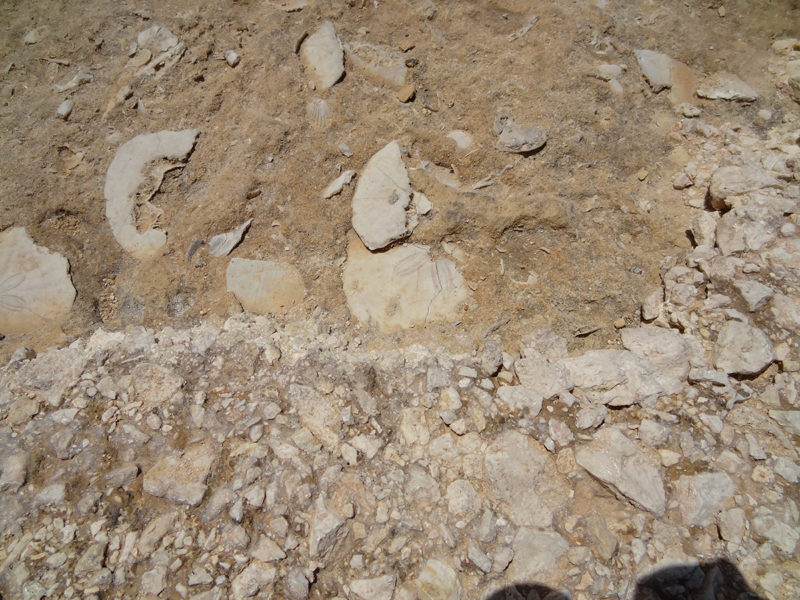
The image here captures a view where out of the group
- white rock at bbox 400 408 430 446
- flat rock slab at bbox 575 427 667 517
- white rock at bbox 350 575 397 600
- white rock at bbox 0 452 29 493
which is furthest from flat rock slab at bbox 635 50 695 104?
white rock at bbox 0 452 29 493

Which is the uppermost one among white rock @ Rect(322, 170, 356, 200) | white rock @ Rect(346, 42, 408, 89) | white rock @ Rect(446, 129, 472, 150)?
white rock @ Rect(346, 42, 408, 89)

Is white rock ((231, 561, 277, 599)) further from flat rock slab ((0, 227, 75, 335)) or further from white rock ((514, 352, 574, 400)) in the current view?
flat rock slab ((0, 227, 75, 335))

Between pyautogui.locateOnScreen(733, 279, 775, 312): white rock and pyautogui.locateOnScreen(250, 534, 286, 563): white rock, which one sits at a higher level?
pyautogui.locateOnScreen(250, 534, 286, 563): white rock

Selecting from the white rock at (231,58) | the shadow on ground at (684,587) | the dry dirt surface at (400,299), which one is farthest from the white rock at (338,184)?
the shadow on ground at (684,587)

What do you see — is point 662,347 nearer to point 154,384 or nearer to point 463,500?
point 463,500

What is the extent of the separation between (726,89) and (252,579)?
10.5 feet

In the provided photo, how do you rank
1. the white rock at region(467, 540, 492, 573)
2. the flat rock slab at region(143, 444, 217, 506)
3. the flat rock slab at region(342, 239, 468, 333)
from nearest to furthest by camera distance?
the white rock at region(467, 540, 492, 573)
the flat rock slab at region(143, 444, 217, 506)
the flat rock slab at region(342, 239, 468, 333)

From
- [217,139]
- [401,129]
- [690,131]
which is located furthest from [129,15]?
[690,131]

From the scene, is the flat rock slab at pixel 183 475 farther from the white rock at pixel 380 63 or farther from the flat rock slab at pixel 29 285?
the white rock at pixel 380 63

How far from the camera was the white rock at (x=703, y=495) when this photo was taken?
5.46 ft

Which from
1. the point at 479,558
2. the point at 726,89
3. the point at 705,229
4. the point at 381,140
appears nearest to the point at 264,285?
the point at 381,140

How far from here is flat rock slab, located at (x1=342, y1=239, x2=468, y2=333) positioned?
222 centimetres

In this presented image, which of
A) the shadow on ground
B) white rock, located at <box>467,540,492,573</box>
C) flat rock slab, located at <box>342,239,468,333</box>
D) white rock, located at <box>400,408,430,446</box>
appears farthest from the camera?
flat rock slab, located at <box>342,239,468,333</box>

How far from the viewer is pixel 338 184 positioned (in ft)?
8.06
